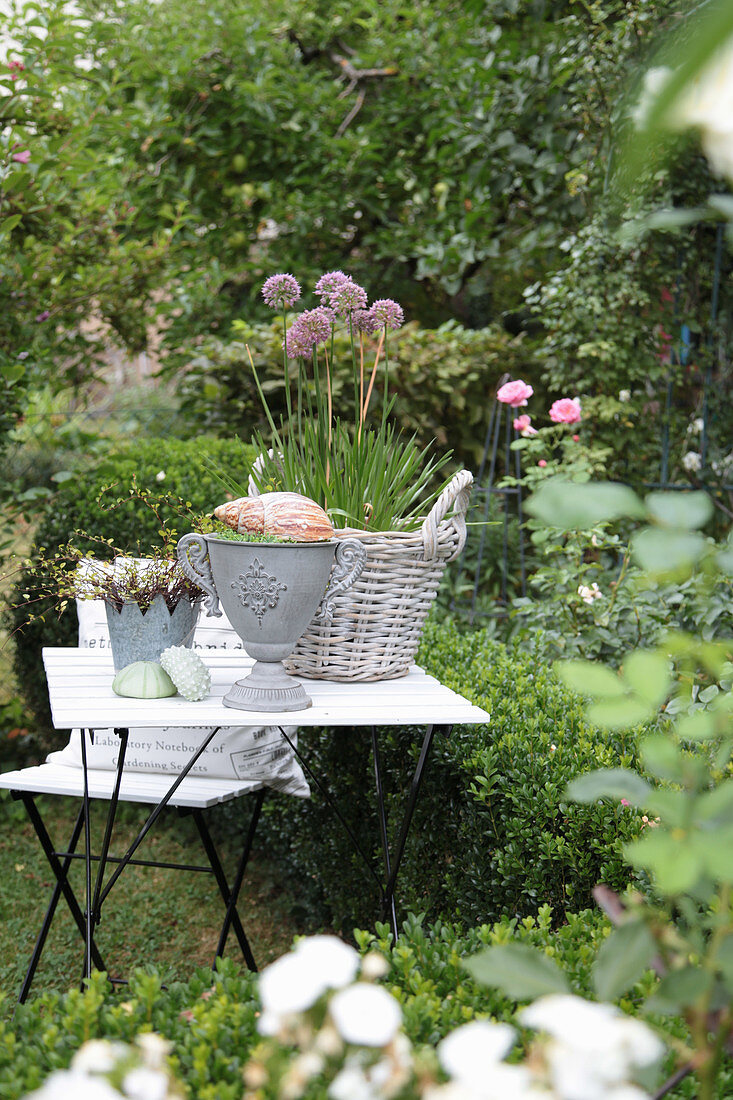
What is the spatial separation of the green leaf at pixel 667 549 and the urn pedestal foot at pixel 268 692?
102 cm

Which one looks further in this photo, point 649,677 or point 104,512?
point 104,512

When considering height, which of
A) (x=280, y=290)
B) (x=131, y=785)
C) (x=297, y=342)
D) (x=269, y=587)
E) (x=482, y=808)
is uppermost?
(x=280, y=290)

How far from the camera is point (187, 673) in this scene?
164cm

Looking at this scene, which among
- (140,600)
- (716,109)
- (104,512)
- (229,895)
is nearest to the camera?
(716,109)

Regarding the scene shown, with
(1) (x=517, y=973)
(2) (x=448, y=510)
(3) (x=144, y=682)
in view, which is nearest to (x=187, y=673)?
(3) (x=144, y=682)

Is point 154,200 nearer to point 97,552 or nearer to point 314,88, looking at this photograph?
point 314,88

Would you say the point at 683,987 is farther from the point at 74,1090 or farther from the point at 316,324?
the point at 316,324

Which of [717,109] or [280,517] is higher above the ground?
[717,109]

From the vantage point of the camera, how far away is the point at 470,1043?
61 cm

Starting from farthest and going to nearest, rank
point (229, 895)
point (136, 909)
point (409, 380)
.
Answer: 1. point (409, 380)
2. point (136, 909)
3. point (229, 895)

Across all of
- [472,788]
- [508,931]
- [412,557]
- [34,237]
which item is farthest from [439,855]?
[34,237]

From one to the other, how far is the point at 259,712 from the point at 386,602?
1.10ft

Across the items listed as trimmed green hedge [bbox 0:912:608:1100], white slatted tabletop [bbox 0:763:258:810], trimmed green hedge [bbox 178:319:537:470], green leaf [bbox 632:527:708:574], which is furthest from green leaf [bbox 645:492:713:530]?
trimmed green hedge [bbox 178:319:537:470]

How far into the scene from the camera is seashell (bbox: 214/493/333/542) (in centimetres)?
155
